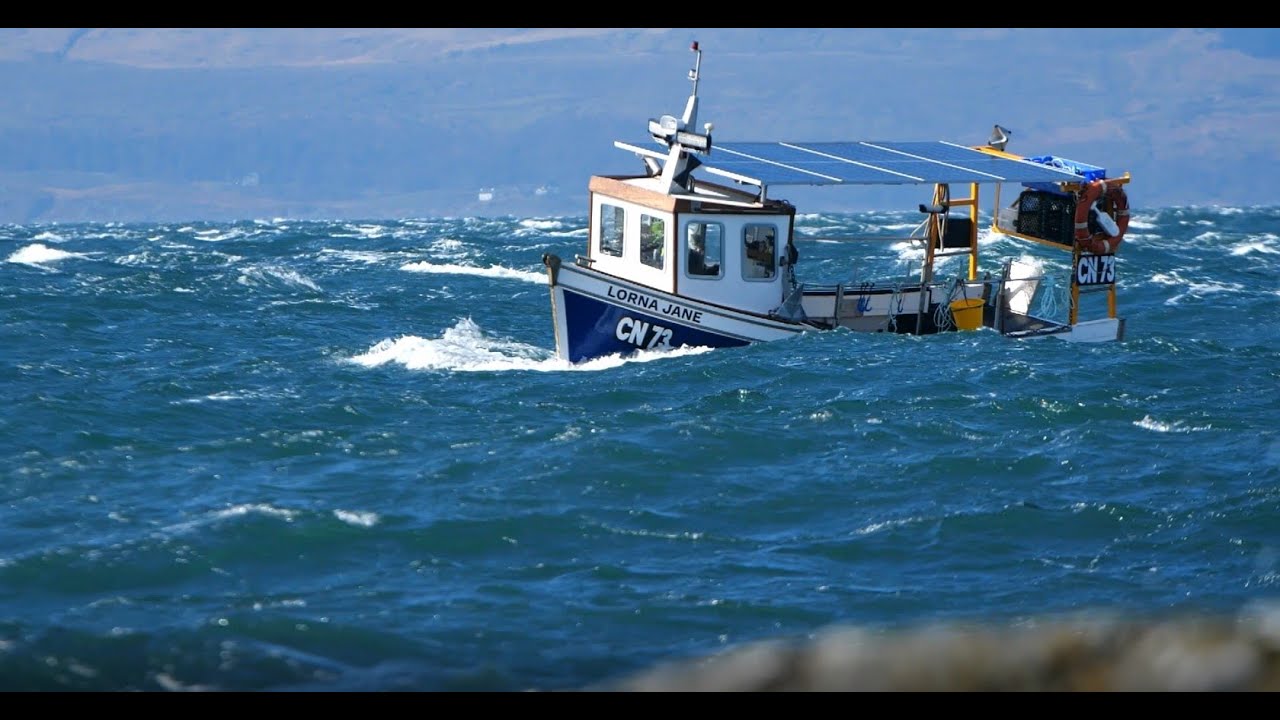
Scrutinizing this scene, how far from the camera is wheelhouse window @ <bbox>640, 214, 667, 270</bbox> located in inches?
1008

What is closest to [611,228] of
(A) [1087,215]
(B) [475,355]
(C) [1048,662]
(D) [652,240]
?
(D) [652,240]

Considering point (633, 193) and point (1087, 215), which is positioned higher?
point (633, 193)

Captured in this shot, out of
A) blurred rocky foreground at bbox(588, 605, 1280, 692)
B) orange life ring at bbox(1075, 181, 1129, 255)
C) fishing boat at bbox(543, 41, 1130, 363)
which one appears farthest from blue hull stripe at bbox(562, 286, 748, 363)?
blurred rocky foreground at bbox(588, 605, 1280, 692)

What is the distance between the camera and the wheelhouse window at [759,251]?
25.7 m

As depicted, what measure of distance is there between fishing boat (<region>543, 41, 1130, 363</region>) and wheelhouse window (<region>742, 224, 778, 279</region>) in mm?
22

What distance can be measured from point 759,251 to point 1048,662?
23618 mm

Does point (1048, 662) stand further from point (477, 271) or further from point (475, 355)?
point (477, 271)

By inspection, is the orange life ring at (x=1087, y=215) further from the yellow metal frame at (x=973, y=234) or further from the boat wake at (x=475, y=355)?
the boat wake at (x=475, y=355)

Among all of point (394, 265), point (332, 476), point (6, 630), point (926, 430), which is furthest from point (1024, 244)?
point (6, 630)

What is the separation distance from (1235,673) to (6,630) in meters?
11.5

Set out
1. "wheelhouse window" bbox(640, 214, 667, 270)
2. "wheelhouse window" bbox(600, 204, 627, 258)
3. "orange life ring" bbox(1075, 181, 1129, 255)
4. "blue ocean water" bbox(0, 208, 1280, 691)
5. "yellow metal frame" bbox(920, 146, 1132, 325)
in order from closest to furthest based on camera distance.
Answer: "blue ocean water" bbox(0, 208, 1280, 691)
"wheelhouse window" bbox(640, 214, 667, 270)
"wheelhouse window" bbox(600, 204, 627, 258)
"yellow metal frame" bbox(920, 146, 1132, 325)
"orange life ring" bbox(1075, 181, 1129, 255)

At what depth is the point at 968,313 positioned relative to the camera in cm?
2909

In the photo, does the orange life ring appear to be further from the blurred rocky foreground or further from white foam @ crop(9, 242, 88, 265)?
white foam @ crop(9, 242, 88, 265)

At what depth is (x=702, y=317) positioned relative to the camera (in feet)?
83.3
